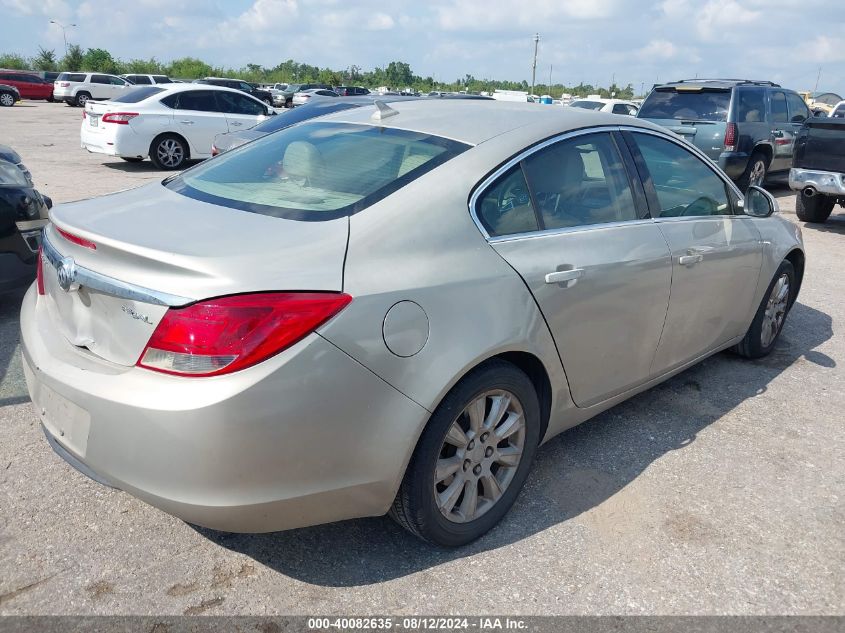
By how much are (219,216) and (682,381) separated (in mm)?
3147

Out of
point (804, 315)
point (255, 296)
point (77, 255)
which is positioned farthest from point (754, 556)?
point (804, 315)

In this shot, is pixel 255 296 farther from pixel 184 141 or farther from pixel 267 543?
pixel 184 141

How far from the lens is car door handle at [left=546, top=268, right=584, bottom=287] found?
2865mm

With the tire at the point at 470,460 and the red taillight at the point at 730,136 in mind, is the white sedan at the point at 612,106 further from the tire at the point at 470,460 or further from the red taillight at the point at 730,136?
the tire at the point at 470,460

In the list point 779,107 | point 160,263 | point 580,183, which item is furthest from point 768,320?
point 779,107

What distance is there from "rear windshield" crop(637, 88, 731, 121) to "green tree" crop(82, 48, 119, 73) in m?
61.3

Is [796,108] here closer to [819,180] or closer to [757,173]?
[757,173]

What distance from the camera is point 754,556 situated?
283 centimetres

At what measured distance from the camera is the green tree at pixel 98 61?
62.6 metres

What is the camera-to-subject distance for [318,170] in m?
3.00

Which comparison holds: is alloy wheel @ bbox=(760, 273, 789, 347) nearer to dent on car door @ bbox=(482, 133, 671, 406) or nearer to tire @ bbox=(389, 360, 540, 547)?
dent on car door @ bbox=(482, 133, 671, 406)

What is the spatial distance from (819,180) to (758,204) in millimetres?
5953

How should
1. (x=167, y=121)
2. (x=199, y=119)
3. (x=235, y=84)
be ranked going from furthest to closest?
(x=235, y=84) → (x=199, y=119) → (x=167, y=121)

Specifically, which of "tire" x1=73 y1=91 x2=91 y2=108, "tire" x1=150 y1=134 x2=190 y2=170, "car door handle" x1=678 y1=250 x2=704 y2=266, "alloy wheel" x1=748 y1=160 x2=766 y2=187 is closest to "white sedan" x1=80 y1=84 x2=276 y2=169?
"tire" x1=150 y1=134 x2=190 y2=170
